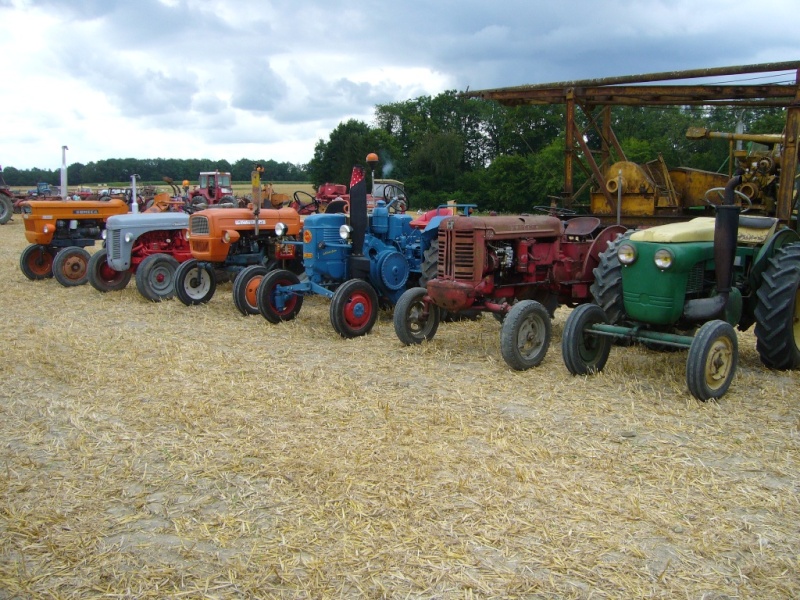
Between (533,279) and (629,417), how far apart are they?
2.24 metres

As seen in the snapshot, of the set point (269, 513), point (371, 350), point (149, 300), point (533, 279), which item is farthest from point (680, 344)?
point (149, 300)

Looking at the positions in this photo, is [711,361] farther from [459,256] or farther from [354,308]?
[354,308]

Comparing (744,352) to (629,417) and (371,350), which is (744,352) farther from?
(371,350)

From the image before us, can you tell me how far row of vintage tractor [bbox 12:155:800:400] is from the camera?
488 centimetres

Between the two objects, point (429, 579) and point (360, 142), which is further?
point (360, 142)

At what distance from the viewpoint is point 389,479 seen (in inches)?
131

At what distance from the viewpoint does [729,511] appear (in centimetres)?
303

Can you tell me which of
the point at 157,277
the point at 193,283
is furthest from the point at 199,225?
the point at 157,277

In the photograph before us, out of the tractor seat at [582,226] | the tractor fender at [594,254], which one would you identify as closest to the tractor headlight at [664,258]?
the tractor fender at [594,254]

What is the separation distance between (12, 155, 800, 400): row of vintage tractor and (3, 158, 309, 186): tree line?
1147 inches

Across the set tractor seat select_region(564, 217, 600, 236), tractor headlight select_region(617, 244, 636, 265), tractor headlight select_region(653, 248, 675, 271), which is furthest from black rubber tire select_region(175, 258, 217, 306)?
tractor headlight select_region(653, 248, 675, 271)

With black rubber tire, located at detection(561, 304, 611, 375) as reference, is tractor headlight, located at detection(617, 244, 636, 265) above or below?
above

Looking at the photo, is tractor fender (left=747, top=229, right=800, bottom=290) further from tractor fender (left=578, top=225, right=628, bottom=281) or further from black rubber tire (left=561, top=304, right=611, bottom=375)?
tractor fender (left=578, top=225, right=628, bottom=281)

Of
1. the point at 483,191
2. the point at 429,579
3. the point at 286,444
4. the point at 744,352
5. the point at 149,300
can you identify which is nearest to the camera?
the point at 429,579
